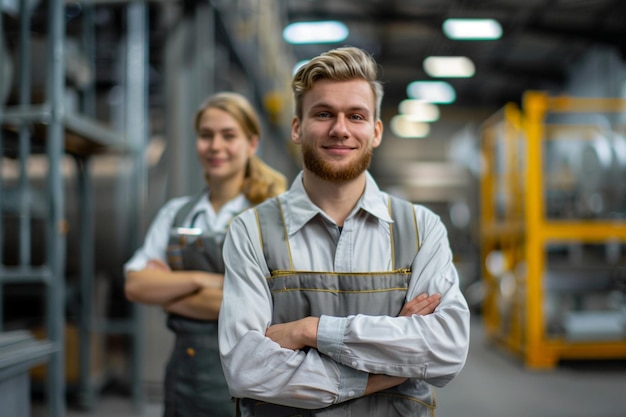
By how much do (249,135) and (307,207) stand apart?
2.39ft

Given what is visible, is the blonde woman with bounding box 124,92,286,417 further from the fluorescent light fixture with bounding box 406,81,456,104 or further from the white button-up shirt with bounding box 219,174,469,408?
the fluorescent light fixture with bounding box 406,81,456,104

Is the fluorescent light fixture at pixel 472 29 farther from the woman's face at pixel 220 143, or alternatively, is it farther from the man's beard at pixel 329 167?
the man's beard at pixel 329 167

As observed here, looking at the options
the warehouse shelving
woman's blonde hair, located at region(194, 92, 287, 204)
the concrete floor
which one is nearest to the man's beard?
woman's blonde hair, located at region(194, 92, 287, 204)

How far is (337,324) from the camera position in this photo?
1388mm

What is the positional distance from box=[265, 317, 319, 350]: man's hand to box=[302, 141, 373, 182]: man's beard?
0.35 m

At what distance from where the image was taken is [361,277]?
145 cm

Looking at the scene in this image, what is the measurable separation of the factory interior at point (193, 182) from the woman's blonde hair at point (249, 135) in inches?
40.8

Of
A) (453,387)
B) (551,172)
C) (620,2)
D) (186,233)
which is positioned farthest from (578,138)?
(186,233)

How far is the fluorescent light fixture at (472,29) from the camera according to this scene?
9.66 metres

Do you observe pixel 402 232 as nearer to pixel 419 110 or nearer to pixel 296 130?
pixel 296 130

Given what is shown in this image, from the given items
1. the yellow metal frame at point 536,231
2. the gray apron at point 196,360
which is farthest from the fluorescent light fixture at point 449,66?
the gray apron at point 196,360

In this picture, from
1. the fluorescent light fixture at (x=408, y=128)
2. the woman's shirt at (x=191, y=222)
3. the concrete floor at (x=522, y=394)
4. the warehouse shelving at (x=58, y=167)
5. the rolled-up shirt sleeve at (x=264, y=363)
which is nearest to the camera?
the rolled-up shirt sleeve at (x=264, y=363)

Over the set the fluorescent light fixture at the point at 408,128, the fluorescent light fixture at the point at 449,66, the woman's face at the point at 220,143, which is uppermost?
the fluorescent light fixture at the point at 449,66

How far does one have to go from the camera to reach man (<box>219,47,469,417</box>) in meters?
1.38
